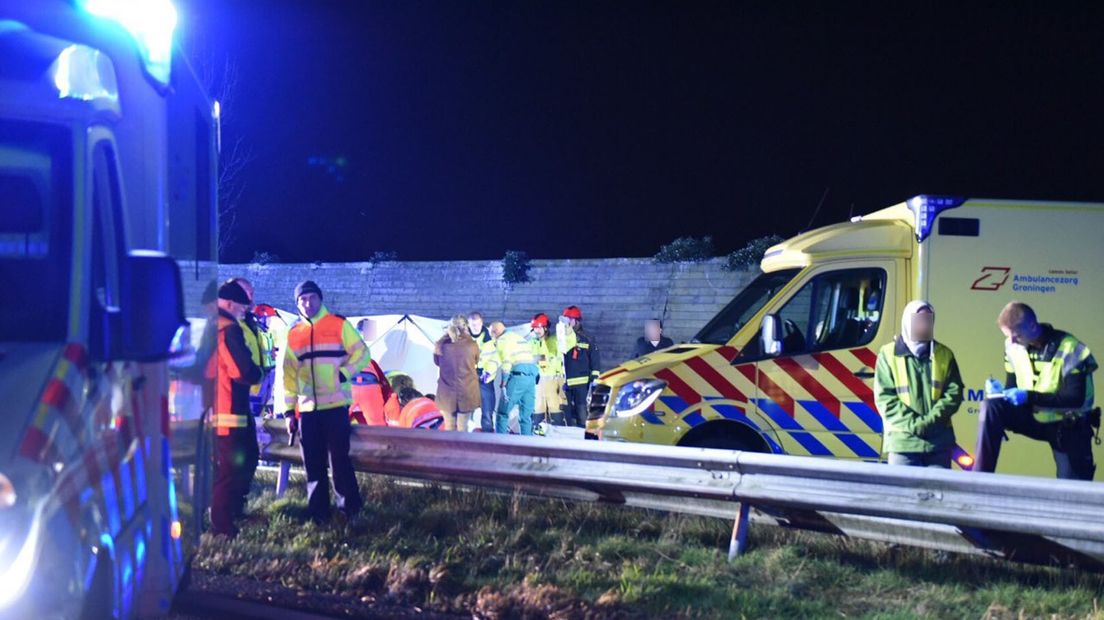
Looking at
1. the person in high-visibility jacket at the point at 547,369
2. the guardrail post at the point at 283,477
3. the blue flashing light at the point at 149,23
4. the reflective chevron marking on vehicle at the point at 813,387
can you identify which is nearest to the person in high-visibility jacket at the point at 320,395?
the guardrail post at the point at 283,477

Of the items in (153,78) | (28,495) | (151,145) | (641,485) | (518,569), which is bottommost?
(518,569)

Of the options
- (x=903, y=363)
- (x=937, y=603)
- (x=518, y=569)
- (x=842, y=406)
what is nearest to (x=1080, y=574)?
(x=937, y=603)

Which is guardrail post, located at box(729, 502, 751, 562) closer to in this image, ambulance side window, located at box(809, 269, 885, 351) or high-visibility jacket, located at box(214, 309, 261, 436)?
ambulance side window, located at box(809, 269, 885, 351)

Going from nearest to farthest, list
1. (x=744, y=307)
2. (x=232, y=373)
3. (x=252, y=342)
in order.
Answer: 1. (x=232, y=373)
2. (x=252, y=342)
3. (x=744, y=307)

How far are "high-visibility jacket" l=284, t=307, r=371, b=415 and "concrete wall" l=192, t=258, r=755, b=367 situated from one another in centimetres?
1281

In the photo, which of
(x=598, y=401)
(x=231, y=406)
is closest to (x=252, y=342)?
(x=231, y=406)

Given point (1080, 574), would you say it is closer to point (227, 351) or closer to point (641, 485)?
point (641, 485)

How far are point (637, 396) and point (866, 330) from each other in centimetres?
177

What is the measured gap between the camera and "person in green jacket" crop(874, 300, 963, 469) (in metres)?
6.43

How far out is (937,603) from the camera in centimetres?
556

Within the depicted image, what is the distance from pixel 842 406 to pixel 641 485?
1965mm

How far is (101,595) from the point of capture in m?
3.12

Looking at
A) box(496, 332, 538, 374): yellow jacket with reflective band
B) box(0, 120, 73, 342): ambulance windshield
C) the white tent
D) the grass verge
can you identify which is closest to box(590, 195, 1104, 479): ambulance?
the grass verge

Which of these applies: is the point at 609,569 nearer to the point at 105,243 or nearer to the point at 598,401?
the point at 598,401
